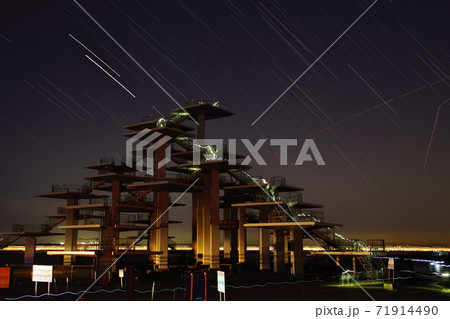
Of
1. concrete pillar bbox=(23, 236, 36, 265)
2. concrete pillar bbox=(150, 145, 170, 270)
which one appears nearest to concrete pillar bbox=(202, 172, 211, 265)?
concrete pillar bbox=(150, 145, 170, 270)

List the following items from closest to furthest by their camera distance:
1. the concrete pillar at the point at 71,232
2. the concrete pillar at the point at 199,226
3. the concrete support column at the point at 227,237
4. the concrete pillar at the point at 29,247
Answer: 1. the concrete pillar at the point at 199,226
2. the concrete pillar at the point at 71,232
3. the concrete pillar at the point at 29,247
4. the concrete support column at the point at 227,237

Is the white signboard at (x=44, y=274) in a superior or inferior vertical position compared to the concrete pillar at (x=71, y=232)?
inferior

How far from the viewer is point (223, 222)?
53.5 m

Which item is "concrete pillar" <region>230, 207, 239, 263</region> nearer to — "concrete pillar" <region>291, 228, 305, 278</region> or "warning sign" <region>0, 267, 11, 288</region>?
"concrete pillar" <region>291, 228, 305, 278</region>

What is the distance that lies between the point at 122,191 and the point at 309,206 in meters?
23.9

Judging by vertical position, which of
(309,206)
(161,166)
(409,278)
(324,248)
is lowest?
(409,278)

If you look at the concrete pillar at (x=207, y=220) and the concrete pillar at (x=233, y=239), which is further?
the concrete pillar at (x=233, y=239)

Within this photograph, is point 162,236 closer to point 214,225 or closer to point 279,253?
point 214,225

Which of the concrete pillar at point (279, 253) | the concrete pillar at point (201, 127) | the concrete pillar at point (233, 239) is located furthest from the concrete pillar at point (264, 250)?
the concrete pillar at point (233, 239)

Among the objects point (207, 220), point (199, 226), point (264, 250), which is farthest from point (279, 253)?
point (199, 226)

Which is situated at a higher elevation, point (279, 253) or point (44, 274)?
point (44, 274)

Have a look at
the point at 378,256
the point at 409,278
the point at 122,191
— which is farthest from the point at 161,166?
the point at 409,278

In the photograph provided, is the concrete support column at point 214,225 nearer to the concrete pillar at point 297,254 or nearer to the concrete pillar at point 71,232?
the concrete pillar at point 297,254

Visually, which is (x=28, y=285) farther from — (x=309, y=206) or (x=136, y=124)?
(x=309, y=206)
